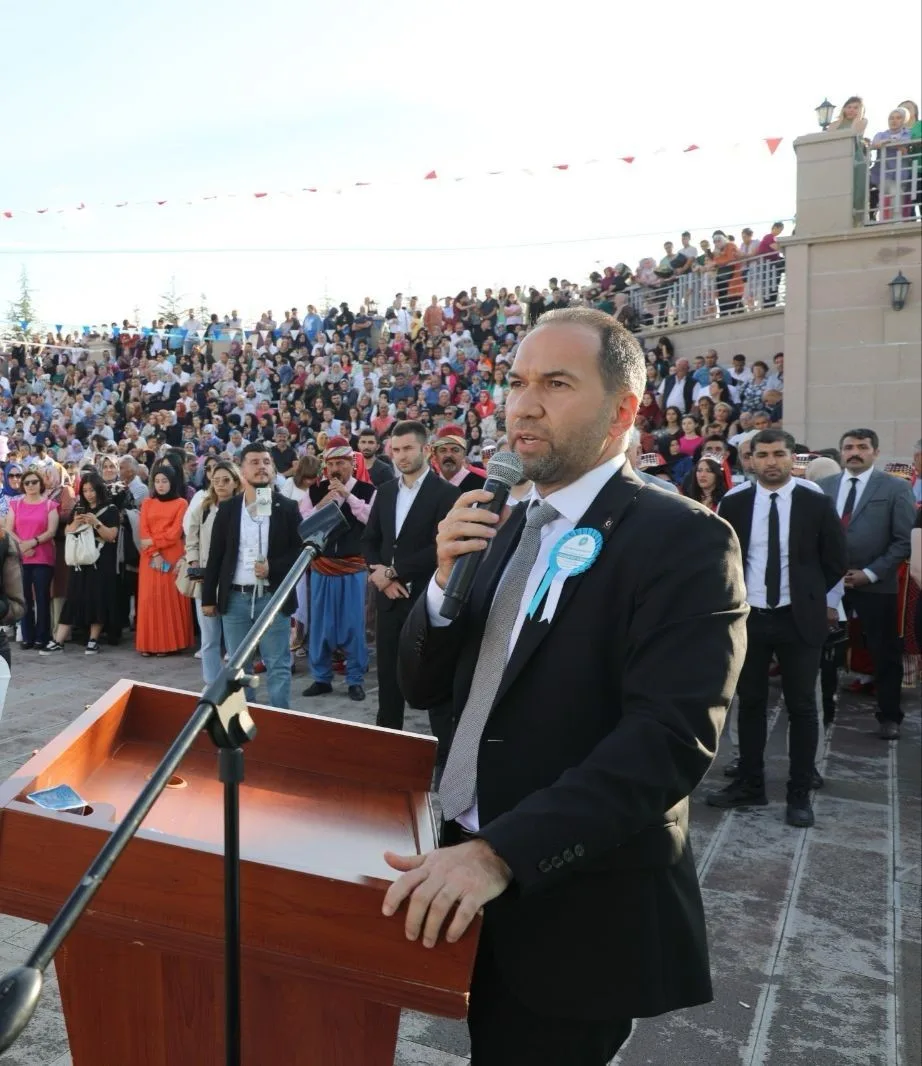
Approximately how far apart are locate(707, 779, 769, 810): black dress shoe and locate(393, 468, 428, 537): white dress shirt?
238cm

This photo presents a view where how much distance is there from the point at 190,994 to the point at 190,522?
6336 mm

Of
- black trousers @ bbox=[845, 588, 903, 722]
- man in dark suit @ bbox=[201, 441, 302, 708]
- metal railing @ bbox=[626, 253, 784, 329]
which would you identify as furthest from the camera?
metal railing @ bbox=[626, 253, 784, 329]

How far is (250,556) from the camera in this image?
21.2ft

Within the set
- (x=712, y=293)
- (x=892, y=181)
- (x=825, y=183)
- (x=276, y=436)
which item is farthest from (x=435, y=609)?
(x=712, y=293)

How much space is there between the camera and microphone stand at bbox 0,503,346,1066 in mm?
997

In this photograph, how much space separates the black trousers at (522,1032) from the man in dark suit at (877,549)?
16.9ft

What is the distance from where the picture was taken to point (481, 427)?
1407cm

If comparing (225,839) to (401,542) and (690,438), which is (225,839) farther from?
(690,438)

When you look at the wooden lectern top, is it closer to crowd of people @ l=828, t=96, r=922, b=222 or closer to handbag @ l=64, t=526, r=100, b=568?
handbag @ l=64, t=526, r=100, b=568

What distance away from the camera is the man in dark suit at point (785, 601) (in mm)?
4715

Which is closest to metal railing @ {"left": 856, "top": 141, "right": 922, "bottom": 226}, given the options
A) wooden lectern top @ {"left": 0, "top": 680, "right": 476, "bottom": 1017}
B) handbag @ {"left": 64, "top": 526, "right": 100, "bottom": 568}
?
handbag @ {"left": 64, "top": 526, "right": 100, "bottom": 568}

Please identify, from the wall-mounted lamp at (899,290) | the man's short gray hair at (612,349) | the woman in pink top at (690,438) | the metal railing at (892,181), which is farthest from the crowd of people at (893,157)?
the man's short gray hair at (612,349)

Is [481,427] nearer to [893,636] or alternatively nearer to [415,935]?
[893,636]

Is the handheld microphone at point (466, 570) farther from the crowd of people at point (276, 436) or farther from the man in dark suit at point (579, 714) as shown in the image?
the crowd of people at point (276, 436)
